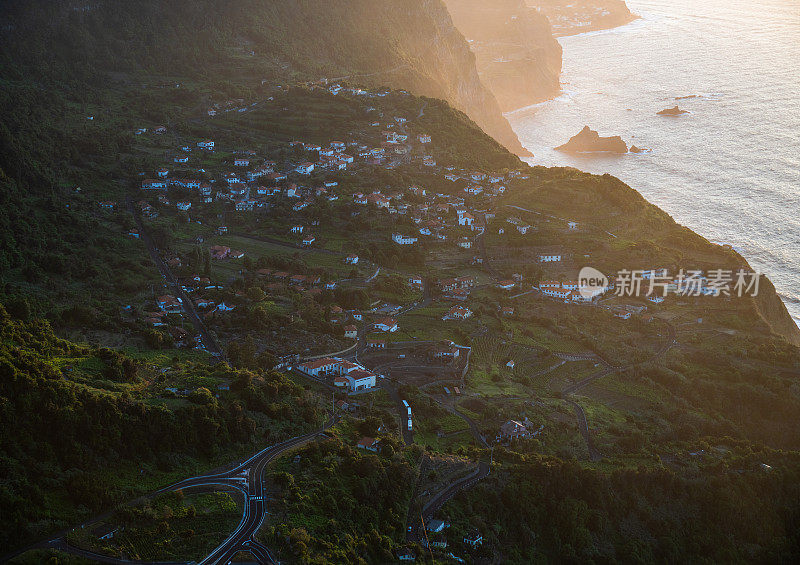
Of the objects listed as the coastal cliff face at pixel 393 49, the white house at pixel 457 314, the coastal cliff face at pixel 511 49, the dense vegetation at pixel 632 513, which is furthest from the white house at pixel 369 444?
the coastal cliff face at pixel 511 49

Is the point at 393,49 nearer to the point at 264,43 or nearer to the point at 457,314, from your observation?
the point at 264,43

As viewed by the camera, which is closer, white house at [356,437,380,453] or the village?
white house at [356,437,380,453]

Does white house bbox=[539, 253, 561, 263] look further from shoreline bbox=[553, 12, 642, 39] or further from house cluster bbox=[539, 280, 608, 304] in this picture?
shoreline bbox=[553, 12, 642, 39]

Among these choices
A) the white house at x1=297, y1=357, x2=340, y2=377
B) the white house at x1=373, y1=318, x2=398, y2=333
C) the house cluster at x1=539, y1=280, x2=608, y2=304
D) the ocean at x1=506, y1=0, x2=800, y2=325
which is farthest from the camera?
the ocean at x1=506, y1=0, x2=800, y2=325

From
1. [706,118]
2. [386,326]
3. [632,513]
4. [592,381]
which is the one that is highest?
[386,326]

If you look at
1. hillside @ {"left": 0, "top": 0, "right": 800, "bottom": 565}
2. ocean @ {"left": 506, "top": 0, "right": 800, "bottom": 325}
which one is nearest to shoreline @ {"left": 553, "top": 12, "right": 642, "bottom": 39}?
ocean @ {"left": 506, "top": 0, "right": 800, "bottom": 325}

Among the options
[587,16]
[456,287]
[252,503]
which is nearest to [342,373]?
[252,503]
